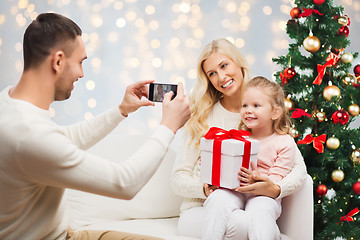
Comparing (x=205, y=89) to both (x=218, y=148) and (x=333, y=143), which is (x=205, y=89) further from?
(x=333, y=143)

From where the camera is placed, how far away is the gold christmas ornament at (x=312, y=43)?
254 centimetres

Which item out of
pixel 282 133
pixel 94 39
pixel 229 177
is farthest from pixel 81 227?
pixel 94 39

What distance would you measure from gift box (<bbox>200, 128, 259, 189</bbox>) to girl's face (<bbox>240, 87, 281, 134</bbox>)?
0.19 meters

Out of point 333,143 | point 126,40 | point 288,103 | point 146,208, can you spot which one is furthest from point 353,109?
point 126,40

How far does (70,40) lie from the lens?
1241 millimetres

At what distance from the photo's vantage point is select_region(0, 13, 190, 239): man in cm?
108

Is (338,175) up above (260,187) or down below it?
below

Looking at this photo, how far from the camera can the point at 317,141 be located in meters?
2.52

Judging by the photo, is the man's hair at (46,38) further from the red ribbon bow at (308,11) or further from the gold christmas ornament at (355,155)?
the gold christmas ornament at (355,155)

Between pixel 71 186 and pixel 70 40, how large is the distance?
46 cm

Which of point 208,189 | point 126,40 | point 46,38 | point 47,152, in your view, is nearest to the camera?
point 47,152

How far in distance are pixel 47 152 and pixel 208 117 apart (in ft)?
4.50

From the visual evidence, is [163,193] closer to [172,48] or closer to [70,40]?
[70,40]

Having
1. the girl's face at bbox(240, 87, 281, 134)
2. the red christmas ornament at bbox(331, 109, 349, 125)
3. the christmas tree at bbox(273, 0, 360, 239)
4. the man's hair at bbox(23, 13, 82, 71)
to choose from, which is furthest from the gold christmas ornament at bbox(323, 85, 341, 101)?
the man's hair at bbox(23, 13, 82, 71)
